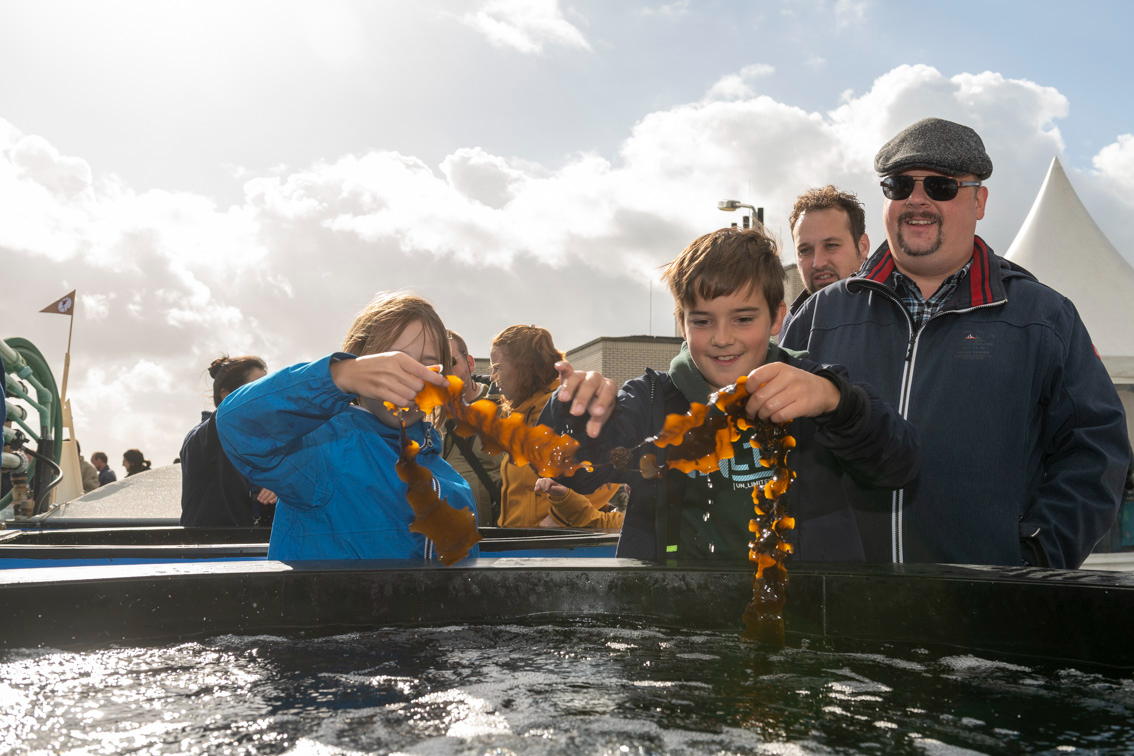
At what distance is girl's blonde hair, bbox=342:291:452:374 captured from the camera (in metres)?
2.45

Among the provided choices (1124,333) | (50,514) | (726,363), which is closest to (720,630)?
(726,363)

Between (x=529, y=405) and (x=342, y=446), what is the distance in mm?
1731

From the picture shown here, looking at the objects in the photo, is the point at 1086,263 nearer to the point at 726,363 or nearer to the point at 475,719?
the point at 726,363

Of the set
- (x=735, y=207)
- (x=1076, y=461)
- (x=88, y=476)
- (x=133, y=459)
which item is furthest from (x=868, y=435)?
(x=88, y=476)

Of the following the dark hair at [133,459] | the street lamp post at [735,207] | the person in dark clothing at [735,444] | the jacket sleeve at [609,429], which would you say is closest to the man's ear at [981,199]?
the person in dark clothing at [735,444]

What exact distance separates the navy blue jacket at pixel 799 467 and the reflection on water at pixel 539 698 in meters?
0.51

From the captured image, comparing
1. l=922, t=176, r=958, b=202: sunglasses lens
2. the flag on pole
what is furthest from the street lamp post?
the flag on pole

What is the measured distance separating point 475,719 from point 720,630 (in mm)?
728

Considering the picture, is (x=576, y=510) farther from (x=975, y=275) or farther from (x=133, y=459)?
(x=133, y=459)

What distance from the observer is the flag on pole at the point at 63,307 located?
1959 cm

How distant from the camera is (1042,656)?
5.63 feet

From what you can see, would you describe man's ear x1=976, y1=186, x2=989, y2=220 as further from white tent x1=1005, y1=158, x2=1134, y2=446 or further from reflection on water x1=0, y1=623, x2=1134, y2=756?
white tent x1=1005, y1=158, x2=1134, y2=446

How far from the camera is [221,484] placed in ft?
14.1

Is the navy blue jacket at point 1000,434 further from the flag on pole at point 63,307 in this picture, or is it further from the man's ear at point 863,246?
the flag on pole at point 63,307
